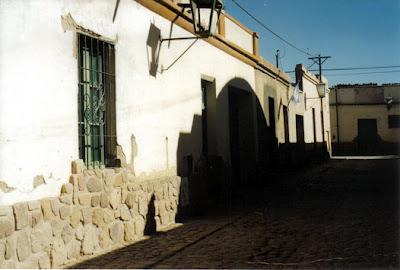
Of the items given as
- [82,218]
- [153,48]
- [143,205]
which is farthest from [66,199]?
[153,48]

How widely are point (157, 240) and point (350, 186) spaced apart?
7730mm

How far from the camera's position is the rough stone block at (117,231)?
6.41 m

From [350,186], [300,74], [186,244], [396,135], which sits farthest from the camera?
[396,135]

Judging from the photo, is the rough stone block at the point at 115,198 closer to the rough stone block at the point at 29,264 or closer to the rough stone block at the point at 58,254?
the rough stone block at the point at 58,254

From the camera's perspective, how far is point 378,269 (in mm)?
4891

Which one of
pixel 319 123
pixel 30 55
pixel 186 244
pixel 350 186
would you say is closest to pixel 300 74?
pixel 319 123

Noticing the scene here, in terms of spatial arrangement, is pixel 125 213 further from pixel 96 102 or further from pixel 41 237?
pixel 41 237

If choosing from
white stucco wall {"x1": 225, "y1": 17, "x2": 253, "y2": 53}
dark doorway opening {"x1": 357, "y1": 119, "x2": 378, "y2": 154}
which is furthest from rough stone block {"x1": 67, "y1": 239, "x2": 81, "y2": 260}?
dark doorway opening {"x1": 357, "y1": 119, "x2": 378, "y2": 154}

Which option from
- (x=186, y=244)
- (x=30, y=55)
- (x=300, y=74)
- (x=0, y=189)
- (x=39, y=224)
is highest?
(x=300, y=74)

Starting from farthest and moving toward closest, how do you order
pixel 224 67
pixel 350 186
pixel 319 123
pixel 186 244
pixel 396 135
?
pixel 396 135 → pixel 319 123 → pixel 350 186 → pixel 224 67 → pixel 186 244

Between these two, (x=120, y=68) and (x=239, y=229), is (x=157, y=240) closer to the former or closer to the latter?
(x=239, y=229)

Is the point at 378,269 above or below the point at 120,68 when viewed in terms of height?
below

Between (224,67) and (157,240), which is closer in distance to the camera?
(157,240)

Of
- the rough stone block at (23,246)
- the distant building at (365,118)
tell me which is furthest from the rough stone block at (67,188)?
the distant building at (365,118)
